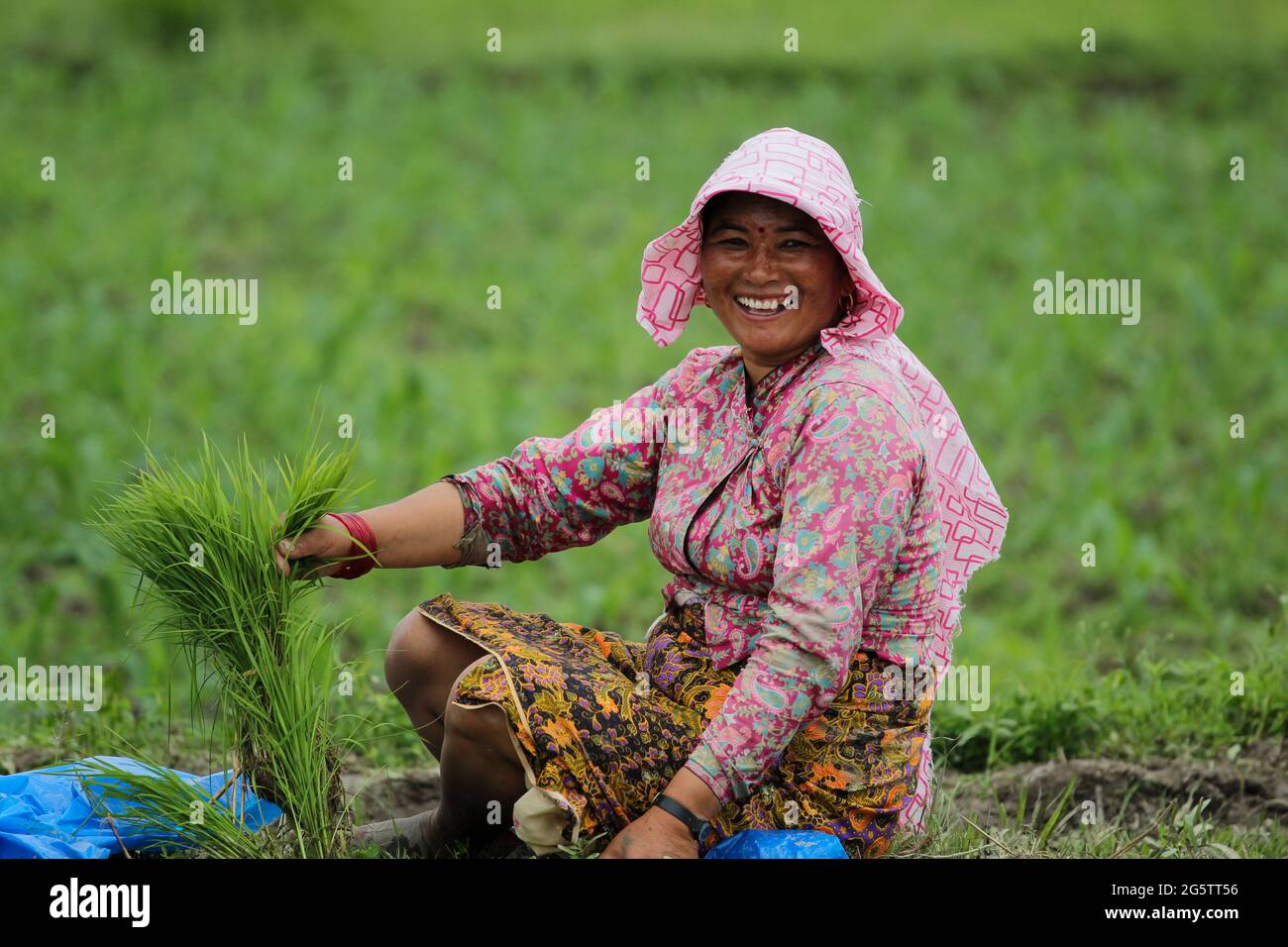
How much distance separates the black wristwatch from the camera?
2775 millimetres

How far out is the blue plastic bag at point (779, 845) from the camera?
9.38ft

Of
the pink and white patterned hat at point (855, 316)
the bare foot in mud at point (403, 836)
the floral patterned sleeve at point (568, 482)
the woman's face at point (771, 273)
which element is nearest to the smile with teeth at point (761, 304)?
the woman's face at point (771, 273)

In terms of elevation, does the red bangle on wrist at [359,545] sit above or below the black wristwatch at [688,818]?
above

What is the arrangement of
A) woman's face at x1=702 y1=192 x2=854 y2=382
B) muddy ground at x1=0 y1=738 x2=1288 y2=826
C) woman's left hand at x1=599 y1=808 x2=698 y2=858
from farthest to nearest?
muddy ground at x1=0 y1=738 x2=1288 y2=826 → woman's face at x1=702 y1=192 x2=854 y2=382 → woman's left hand at x1=599 y1=808 x2=698 y2=858

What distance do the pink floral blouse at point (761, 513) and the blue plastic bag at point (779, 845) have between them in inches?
4.6

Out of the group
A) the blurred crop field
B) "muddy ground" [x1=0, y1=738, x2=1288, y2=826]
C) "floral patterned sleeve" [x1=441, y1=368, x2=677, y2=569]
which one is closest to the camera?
"floral patterned sleeve" [x1=441, y1=368, x2=677, y2=569]

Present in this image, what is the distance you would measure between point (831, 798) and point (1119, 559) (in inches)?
133

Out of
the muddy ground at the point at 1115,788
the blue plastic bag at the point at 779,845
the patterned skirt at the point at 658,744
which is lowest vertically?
the muddy ground at the point at 1115,788

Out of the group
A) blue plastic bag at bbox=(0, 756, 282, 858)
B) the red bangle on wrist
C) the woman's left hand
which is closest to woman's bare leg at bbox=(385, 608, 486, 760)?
the red bangle on wrist

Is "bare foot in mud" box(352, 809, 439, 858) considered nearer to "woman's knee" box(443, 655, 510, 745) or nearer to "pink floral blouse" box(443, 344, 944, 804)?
"woman's knee" box(443, 655, 510, 745)

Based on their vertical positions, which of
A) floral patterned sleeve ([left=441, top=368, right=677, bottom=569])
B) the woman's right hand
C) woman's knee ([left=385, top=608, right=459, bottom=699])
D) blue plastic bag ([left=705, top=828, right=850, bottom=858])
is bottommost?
blue plastic bag ([left=705, top=828, right=850, bottom=858])

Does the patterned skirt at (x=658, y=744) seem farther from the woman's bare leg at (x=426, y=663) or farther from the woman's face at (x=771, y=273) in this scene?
the woman's face at (x=771, y=273)

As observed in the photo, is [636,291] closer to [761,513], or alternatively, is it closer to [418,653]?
[418,653]

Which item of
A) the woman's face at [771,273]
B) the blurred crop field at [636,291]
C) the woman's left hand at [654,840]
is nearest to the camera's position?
the woman's left hand at [654,840]
